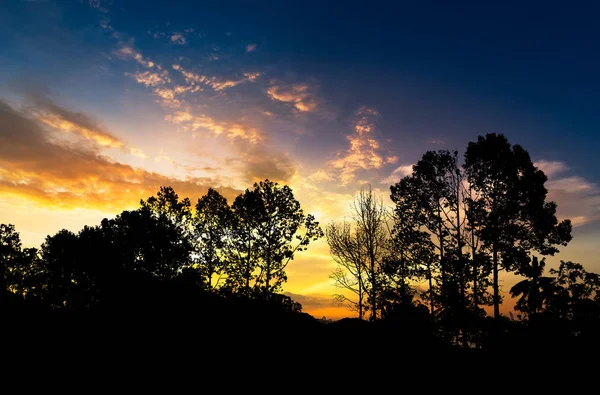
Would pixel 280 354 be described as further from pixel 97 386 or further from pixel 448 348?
pixel 448 348

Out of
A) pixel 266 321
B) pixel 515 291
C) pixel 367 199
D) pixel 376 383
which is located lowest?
pixel 376 383

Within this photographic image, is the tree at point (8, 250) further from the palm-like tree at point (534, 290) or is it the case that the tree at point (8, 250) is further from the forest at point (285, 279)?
the palm-like tree at point (534, 290)

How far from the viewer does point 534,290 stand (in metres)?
36.5

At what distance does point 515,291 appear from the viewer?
37312 mm

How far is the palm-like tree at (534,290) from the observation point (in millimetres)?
34844

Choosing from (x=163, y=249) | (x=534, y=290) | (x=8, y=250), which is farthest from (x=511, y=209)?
(x=8, y=250)

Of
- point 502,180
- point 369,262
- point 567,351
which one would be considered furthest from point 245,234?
point 567,351

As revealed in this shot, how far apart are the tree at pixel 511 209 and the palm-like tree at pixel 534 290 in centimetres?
1368

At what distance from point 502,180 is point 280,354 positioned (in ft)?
68.6

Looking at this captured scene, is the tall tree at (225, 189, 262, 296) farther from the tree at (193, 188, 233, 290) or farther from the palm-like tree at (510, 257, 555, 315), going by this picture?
the palm-like tree at (510, 257, 555, 315)

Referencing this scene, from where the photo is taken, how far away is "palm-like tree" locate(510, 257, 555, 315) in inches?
1372

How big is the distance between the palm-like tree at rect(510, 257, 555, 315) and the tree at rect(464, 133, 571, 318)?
539 inches

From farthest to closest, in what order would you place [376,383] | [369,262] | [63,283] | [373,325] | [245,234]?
[63,283], [245,234], [369,262], [373,325], [376,383]

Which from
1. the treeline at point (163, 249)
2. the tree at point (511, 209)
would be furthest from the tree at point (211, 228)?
the tree at point (511, 209)
